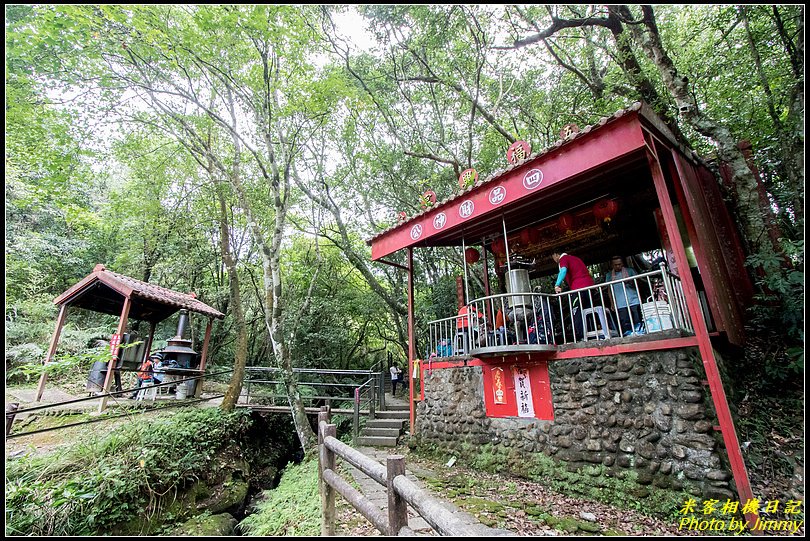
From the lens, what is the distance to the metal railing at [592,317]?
4477mm

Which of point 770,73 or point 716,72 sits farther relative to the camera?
point 716,72

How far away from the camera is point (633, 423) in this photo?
4242mm

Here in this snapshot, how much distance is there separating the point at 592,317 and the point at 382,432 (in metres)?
5.29

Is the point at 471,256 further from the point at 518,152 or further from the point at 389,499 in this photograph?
the point at 389,499

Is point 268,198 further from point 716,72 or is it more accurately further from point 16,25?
point 716,72

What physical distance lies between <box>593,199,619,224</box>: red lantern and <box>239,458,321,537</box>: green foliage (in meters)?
5.95

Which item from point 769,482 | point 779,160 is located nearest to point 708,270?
point 769,482

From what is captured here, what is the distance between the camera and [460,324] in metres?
7.22

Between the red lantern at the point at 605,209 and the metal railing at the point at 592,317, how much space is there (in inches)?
43.4

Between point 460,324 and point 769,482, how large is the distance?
4560 mm

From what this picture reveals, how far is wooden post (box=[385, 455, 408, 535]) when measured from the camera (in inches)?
93.4

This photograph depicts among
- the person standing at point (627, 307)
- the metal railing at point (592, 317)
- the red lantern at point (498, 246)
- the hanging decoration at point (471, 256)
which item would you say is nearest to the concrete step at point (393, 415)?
the metal railing at point (592, 317)

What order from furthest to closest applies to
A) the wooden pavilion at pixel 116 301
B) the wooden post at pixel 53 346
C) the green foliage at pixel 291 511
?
1. the wooden pavilion at pixel 116 301
2. the wooden post at pixel 53 346
3. the green foliage at pixel 291 511

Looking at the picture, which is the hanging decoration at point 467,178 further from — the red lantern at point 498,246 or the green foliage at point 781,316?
the green foliage at point 781,316
